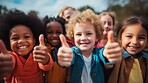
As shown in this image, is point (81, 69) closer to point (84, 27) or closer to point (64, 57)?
point (64, 57)

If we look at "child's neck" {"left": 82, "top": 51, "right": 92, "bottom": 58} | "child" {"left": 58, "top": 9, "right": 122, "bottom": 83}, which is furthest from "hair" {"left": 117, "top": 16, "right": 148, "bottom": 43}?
"child's neck" {"left": 82, "top": 51, "right": 92, "bottom": 58}

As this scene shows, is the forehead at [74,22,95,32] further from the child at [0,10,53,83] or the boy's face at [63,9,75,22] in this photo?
the boy's face at [63,9,75,22]

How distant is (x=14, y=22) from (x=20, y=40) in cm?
35

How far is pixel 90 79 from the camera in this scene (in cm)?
142

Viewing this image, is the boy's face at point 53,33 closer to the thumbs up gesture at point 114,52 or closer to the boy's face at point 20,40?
the boy's face at point 20,40

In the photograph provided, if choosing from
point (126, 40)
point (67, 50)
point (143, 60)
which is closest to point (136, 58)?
point (143, 60)

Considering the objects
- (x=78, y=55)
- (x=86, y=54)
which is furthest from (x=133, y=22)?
(x=78, y=55)

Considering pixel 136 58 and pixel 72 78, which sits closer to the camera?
pixel 72 78

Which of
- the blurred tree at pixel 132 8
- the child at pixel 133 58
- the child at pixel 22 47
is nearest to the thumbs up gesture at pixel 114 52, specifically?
the child at pixel 133 58

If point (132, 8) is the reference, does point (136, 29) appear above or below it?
below

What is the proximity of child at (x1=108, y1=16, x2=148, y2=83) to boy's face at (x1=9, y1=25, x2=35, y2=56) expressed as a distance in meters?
1.35

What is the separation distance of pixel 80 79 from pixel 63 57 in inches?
20.3

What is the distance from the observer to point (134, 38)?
5.13 feet

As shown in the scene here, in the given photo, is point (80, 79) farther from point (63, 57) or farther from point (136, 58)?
point (136, 58)
